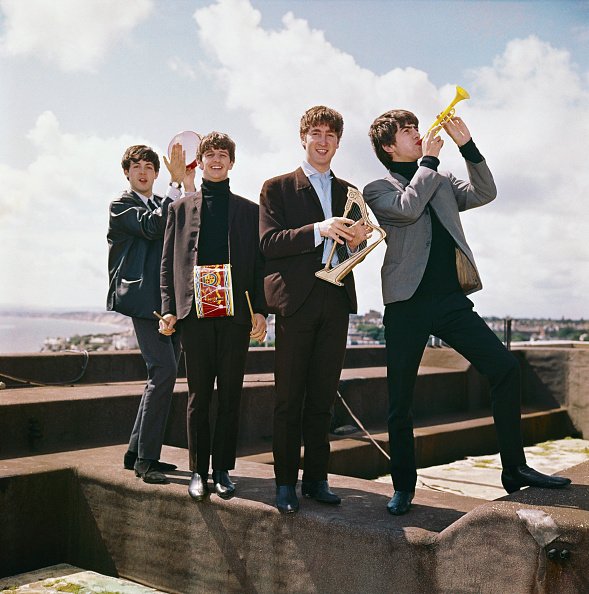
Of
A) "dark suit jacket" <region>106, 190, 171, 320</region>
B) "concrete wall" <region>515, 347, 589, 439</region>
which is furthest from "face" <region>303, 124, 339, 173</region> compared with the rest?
"concrete wall" <region>515, 347, 589, 439</region>

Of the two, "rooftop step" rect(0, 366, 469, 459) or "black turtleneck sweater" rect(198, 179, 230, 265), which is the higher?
"black turtleneck sweater" rect(198, 179, 230, 265)

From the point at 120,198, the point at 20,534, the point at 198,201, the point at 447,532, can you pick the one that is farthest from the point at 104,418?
the point at 447,532

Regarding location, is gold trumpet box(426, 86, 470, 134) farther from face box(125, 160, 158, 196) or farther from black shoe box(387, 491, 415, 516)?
face box(125, 160, 158, 196)

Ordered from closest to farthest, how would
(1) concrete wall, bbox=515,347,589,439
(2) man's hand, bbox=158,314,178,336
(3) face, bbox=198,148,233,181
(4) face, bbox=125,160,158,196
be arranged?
(3) face, bbox=198,148,233,181 < (2) man's hand, bbox=158,314,178,336 < (4) face, bbox=125,160,158,196 < (1) concrete wall, bbox=515,347,589,439

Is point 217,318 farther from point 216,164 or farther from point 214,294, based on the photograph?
point 216,164

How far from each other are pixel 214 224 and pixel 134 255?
2.40 ft

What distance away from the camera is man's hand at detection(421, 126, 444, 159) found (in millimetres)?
3604

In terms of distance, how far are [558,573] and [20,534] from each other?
293cm

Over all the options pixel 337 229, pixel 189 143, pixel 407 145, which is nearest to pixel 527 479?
pixel 337 229

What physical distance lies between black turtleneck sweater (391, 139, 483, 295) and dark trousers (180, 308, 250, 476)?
0.98m

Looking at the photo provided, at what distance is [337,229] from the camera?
3.52 m

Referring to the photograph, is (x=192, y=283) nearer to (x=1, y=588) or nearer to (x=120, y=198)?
(x=120, y=198)

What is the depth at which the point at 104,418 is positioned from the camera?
5.89 m

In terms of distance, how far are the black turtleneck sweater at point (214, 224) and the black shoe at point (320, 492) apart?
1.20m
